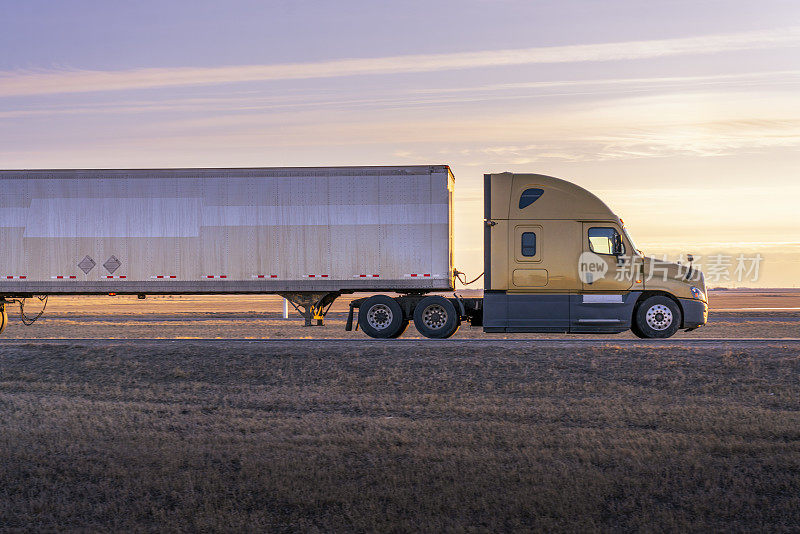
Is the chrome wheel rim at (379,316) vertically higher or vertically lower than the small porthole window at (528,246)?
lower

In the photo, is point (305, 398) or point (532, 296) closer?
point (305, 398)

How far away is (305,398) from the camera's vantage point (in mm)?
15828

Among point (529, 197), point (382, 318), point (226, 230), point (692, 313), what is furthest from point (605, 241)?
point (226, 230)

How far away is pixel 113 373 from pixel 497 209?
10098mm

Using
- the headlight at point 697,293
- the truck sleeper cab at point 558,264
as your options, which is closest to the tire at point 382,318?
the truck sleeper cab at point 558,264

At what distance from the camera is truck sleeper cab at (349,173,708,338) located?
21.6m

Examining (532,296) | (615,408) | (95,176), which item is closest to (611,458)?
(615,408)

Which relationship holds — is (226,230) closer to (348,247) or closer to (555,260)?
(348,247)

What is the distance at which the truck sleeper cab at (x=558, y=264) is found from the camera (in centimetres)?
2158

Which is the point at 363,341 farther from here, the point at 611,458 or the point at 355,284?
the point at 611,458

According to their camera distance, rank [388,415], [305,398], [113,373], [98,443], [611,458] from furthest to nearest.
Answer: [113,373]
[305,398]
[388,415]
[98,443]
[611,458]

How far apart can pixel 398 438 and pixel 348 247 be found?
426 inches

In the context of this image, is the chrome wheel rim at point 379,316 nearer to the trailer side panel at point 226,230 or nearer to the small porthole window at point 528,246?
the trailer side panel at point 226,230

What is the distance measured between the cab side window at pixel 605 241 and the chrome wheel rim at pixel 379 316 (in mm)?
5707
